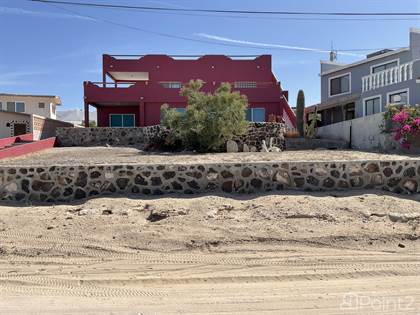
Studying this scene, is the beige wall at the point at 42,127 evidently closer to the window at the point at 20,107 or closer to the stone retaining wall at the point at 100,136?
the stone retaining wall at the point at 100,136

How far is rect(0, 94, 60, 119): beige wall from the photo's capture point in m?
39.1

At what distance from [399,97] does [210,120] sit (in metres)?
12.7

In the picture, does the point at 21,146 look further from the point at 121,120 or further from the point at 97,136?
the point at 121,120

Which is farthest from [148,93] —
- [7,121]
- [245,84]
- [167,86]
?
[7,121]

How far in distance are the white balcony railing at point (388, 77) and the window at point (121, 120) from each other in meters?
15.5

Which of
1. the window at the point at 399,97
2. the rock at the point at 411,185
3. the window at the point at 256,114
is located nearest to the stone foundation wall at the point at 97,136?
the window at the point at 256,114

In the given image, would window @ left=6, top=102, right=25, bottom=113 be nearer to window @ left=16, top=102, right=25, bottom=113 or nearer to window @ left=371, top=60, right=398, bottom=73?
window @ left=16, top=102, right=25, bottom=113

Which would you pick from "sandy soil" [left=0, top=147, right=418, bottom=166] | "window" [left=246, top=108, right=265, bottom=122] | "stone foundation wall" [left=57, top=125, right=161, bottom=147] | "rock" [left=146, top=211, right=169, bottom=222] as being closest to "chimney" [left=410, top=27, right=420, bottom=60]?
"window" [left=246, top=108, right=265, bottom=122]

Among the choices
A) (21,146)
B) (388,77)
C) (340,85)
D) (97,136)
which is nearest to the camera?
(21,146)

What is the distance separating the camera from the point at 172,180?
10477mm

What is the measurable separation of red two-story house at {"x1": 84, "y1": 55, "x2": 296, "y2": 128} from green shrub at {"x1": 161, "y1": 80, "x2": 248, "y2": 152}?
32.7 feet

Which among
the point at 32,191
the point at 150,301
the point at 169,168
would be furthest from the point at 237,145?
the point at 150,301

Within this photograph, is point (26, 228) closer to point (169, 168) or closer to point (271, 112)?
point (169, 168)

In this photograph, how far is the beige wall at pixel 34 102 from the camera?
39125mm
